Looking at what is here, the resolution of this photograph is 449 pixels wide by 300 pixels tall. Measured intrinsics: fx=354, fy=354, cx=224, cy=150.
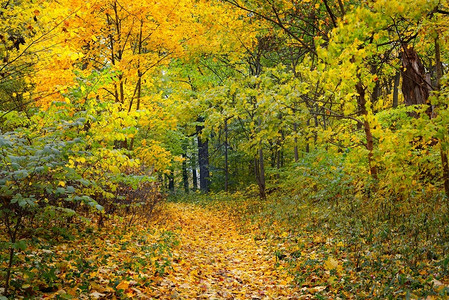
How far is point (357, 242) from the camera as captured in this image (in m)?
6.41

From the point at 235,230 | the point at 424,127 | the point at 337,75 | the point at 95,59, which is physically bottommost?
the point at 235,230

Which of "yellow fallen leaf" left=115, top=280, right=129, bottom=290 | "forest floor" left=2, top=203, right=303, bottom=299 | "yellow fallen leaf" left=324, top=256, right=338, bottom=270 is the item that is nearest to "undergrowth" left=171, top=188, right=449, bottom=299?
"yellow fallen leaf" left=324, top=256, right=338, bottom=270

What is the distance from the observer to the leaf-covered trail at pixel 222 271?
5.65m

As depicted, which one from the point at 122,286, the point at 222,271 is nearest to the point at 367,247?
the point at 222,271

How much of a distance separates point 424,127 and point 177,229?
7501mm

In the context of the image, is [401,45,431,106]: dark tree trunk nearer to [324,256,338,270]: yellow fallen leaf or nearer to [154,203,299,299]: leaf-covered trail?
[324,256,338,270]: yellow fallen leaf

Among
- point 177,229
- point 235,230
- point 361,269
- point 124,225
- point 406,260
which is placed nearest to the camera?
point 406,260

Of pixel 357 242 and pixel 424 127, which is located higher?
pixel 424 127

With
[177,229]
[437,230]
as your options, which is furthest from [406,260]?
[177,229]

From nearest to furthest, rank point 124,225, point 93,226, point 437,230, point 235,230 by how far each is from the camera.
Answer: point 437,230, point 93,226, point 124,225, point 235,230

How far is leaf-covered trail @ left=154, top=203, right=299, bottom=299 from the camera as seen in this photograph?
565 cm

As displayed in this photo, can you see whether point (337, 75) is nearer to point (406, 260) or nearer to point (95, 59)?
point (406, 260)

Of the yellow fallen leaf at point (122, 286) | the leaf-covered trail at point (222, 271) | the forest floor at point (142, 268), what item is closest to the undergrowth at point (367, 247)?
the leaf-covered trail at point (222, 271)

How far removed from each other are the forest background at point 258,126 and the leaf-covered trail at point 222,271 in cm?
62
